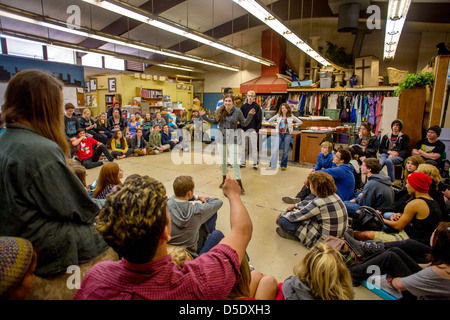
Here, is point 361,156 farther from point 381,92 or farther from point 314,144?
point 381,92

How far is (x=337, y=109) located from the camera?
29.1 feet

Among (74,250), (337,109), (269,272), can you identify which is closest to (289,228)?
(269,272)

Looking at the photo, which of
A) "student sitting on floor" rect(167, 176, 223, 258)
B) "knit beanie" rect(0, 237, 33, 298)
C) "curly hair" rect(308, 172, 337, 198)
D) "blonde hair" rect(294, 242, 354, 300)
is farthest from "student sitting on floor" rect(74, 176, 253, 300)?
"curly hair" rect(308, 172, 337, 198)

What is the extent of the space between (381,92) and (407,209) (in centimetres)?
802

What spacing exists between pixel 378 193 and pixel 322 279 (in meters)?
2.04

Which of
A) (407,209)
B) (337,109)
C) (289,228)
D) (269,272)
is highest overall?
(337,109)

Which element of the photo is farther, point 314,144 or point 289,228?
point 314,144

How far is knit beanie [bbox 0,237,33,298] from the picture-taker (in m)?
0.86

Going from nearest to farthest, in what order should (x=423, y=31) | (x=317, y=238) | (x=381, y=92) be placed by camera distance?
(x=317, y=238) → (x=381, y=92) → (x=423, y=31)

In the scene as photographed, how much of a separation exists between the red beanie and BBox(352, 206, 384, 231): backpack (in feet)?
1.35

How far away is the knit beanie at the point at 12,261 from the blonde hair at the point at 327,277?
1192 millimetres

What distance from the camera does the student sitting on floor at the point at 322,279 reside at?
1.14 meters

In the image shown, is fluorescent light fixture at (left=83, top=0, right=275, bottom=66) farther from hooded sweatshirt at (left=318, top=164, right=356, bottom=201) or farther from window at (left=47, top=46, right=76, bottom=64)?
window at (left=47, top=46, right=76, bottom=64)

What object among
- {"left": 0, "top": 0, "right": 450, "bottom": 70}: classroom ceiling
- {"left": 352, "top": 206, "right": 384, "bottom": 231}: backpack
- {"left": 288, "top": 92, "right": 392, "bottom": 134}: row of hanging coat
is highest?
{"left": 0, "top": 0, "right": 450, "bottom": 70}: classroom ceiling
